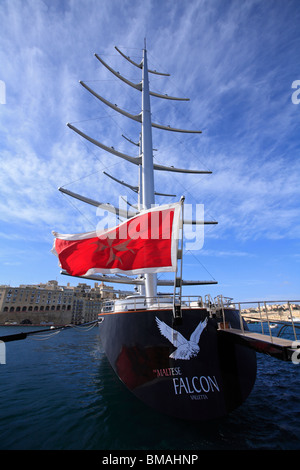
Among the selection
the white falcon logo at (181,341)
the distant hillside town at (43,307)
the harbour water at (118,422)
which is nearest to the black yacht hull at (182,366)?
the white falcon logo at (181,341)

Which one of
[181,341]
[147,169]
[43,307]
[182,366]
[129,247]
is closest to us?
[182,366]

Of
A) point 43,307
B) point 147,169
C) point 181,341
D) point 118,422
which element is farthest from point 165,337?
point 43,307

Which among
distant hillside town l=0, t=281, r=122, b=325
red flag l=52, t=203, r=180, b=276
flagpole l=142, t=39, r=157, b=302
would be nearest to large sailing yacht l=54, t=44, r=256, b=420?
red flag l=52, t=203, r=180, b=276

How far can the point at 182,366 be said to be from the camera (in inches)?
262

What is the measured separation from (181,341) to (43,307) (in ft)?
304

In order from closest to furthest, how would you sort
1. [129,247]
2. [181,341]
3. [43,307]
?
[181,341] → [129,247] → [43,307]

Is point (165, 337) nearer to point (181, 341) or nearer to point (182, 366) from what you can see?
point (181, 341)

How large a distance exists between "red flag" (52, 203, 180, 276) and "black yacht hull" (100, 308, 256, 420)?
6.11 ft

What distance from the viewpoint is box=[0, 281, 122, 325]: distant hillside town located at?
78.1m

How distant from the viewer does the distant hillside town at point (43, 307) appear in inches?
3073

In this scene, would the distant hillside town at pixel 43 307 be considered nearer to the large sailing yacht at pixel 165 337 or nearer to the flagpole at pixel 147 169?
the flagpole at pixel 147 169

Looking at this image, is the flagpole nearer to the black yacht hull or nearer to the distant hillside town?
the black yacht hull

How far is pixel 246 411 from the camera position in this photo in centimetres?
718
